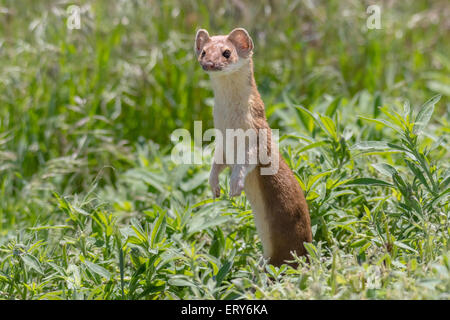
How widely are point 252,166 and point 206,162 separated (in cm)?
125

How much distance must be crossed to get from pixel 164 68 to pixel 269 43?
2.69 ft

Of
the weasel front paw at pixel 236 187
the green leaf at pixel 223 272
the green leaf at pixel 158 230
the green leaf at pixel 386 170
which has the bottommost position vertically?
the green leaf at pixel 223 272

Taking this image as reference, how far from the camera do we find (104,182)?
436cm

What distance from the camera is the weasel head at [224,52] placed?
7.97 ft

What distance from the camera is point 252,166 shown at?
253cm

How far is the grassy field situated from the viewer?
2.59 metres

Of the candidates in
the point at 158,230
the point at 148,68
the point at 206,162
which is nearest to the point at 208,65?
the point at 158,230

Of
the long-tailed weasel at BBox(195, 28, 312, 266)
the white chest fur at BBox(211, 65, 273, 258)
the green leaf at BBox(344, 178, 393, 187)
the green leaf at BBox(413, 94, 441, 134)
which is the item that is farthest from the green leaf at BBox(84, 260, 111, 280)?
the green leaf at BBox(413, 94, 441, 134)

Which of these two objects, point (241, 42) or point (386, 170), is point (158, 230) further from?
point (386, 170)

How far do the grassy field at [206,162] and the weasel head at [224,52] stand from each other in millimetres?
644

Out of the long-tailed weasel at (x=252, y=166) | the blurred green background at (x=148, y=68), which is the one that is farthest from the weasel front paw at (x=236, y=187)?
the blurred green background at (x=148, y=68)

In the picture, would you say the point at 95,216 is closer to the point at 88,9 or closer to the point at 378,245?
the point at 378,245

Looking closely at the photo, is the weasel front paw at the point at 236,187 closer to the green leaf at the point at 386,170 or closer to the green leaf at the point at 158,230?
the green leaf at the point at 158,230
